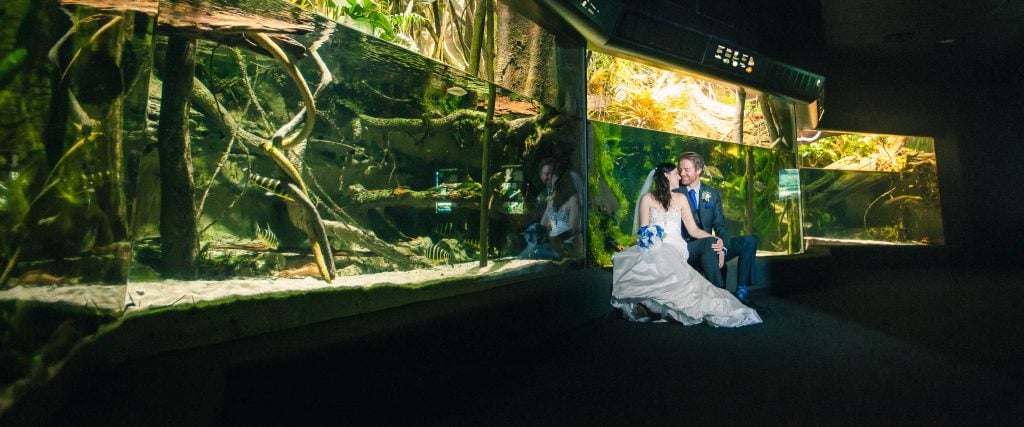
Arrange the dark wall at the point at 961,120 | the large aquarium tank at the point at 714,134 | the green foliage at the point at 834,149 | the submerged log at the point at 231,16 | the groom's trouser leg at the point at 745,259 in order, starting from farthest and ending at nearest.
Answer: the green foliage at the point at 834,149 → the dark wall at the point at 961,120 → the large aquarium tank at the point at 714,134 → the groom's trouser leg at the point at 745,259 → the submerged log at the point at 231,16

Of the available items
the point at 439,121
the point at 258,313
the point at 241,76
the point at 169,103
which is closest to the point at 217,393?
the point at 258,313

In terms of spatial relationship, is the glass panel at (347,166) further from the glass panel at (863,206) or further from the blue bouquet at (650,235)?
the glass panel at (863,206)

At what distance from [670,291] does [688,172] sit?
3.71ft

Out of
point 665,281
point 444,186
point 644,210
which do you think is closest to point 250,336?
point 444,186

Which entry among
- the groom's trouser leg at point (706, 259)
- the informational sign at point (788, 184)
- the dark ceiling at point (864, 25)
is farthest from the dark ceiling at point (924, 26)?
the groom's trouser leg at point (706, 259)

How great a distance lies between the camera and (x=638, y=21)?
4.03m

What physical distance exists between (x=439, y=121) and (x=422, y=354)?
1865mm

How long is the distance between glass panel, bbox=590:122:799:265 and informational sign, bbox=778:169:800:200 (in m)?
0.08

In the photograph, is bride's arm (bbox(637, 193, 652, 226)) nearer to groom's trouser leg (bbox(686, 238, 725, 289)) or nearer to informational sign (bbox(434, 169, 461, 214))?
groom's trouser leg (bbox(686, 238, 725, 289))

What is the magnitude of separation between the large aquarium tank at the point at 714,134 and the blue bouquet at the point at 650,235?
1300 mm

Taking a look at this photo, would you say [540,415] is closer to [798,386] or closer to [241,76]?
[798,386]

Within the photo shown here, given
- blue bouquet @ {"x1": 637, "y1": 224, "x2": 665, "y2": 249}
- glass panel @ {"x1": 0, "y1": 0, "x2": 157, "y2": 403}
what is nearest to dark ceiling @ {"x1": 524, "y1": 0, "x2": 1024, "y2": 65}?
blue bouquet @ {"x1": 637, "y1": 224, "x2": 665, "y2": 249}

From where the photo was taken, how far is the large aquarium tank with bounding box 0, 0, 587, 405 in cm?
75

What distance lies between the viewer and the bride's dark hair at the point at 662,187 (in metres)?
3.50
